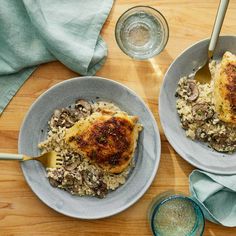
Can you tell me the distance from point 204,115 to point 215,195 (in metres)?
0.36

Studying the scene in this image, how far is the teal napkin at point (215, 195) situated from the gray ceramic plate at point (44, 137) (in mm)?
204

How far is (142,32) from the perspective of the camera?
2.39m

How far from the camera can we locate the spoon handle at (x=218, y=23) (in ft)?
7.06

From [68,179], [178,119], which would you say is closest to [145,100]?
[178,119]

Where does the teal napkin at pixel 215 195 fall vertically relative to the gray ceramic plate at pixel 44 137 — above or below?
below

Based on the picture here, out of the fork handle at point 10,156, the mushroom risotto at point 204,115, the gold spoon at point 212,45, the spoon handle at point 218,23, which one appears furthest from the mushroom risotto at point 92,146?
the spoon handle at point 218,23

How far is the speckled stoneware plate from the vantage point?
2.32 m

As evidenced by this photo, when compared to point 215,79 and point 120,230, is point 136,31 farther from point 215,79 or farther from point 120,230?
point 120,230

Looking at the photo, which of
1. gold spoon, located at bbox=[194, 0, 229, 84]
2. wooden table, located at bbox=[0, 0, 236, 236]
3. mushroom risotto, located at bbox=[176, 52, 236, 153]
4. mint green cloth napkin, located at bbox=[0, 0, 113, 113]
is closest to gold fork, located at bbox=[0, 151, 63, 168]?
wooden table, located at bbox=[0, 0, 236, 236]

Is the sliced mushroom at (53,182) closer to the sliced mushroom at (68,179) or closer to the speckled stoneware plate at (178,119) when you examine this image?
the sliced mushroom at (68,179)

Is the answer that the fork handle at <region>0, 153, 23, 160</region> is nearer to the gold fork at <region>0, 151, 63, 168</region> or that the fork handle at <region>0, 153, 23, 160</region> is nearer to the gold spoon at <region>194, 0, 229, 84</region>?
the gold fork at <region>0, 151, 63, 168</region>

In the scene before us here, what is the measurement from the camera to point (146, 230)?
237cm

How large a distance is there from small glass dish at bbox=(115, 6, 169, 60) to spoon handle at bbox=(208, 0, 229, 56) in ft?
0.64

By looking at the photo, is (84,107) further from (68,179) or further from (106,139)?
(68,179)
